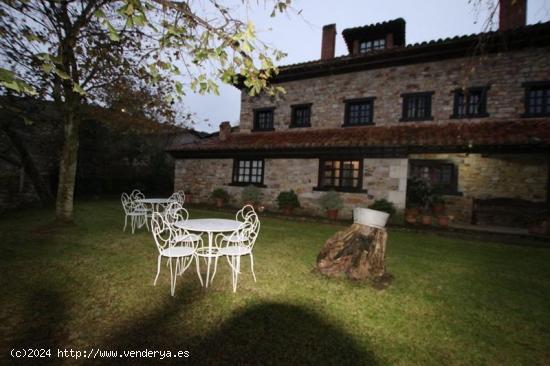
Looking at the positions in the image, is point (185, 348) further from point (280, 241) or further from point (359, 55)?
point (359, 55)

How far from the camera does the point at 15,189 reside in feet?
35.3

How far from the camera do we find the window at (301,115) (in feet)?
41.8

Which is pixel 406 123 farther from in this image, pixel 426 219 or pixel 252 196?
pixel 252 196

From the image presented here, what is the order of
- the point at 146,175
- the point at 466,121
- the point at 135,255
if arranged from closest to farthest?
the point at 135,255, the point at 466,121, the point at 146,175

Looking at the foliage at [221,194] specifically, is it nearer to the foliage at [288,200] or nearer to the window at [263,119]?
the foliage at [288,200]

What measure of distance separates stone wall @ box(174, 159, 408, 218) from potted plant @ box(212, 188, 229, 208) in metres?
0.29

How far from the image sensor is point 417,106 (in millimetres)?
10680

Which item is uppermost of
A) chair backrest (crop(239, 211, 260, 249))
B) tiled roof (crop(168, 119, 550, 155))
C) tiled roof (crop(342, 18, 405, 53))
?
tiled roof (crop(342, 18, 405, 53))

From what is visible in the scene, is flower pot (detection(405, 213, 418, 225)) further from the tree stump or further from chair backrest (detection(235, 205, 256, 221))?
the tree stump

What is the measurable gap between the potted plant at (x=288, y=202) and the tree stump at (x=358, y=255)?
20.1 feet

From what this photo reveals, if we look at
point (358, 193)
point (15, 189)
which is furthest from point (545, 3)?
point (15, 189)

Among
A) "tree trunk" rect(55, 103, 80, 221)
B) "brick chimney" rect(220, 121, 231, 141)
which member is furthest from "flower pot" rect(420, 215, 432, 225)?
"tree trunk" rect(55, 103, 80, 221)

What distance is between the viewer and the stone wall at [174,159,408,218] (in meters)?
9.41

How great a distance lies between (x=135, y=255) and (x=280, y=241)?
127 inches
